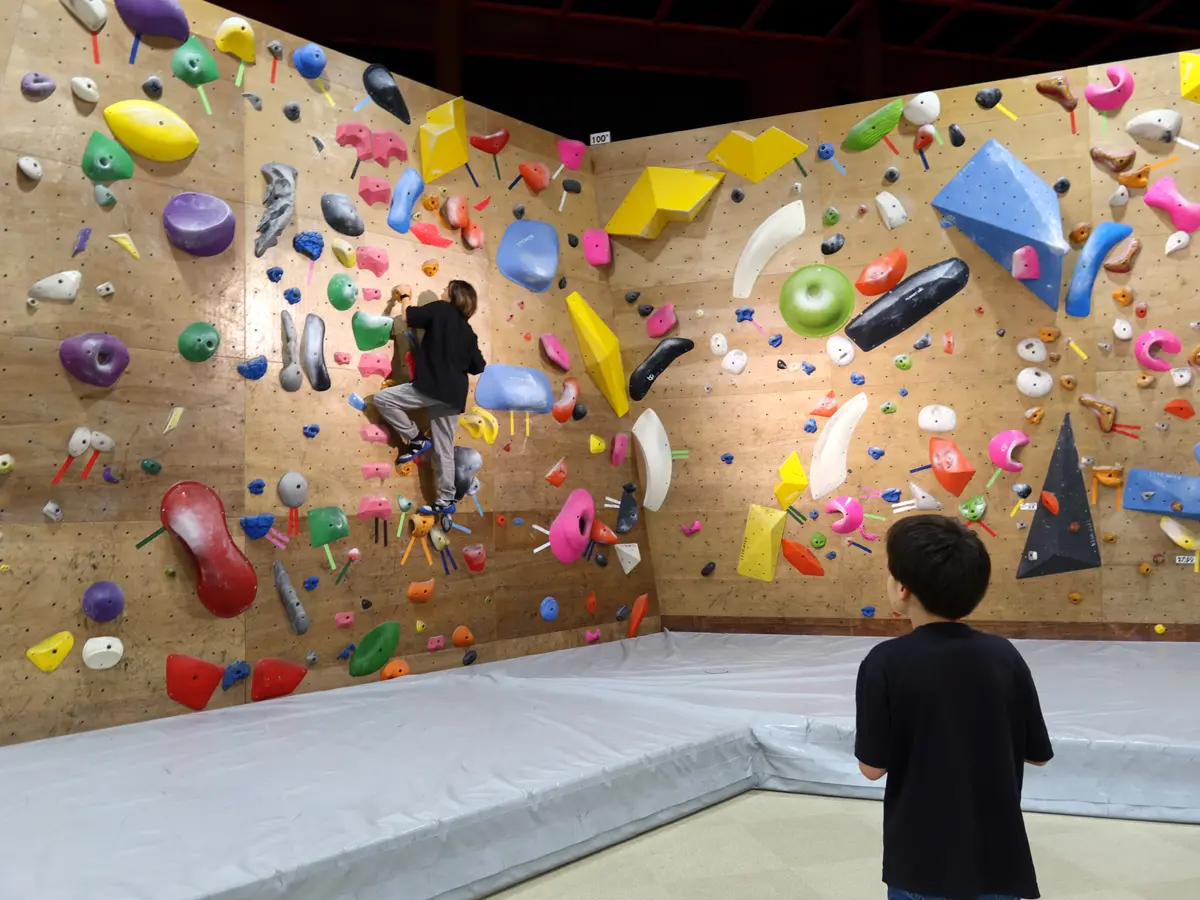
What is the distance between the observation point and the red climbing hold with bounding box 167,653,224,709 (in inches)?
136

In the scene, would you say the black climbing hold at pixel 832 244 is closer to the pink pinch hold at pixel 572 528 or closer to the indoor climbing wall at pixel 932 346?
the indoor climbing wall at pixel 932 346

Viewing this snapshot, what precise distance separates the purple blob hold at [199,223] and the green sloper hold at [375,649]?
175cm

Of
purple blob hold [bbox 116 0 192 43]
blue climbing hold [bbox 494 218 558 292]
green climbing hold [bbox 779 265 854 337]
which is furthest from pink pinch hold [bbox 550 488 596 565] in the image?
purple blob hold [bbox 116 0 192 43]

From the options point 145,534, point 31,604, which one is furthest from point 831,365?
point 31,604

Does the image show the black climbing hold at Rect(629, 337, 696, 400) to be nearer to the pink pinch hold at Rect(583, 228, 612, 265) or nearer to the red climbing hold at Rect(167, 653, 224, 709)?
the pink pinch hold at Rect(583, 228, 612, 265)

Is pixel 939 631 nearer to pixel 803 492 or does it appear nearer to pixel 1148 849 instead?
pixel 1148 849

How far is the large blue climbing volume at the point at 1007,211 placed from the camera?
4668mm

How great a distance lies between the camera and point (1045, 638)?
4781 millimetres

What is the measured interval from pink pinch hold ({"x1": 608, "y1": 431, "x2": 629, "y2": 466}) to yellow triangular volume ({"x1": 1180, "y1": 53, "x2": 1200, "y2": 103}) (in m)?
3.36

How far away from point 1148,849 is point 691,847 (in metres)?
1.28

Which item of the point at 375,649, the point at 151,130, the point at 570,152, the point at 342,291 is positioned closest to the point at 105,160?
the point at 151,130

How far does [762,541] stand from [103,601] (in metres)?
3.31

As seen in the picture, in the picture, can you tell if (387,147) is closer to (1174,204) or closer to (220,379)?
(220,379)

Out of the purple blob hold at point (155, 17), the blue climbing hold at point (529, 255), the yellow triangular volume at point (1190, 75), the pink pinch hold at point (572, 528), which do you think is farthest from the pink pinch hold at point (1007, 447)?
the purple blob hold at point (155, 17)
